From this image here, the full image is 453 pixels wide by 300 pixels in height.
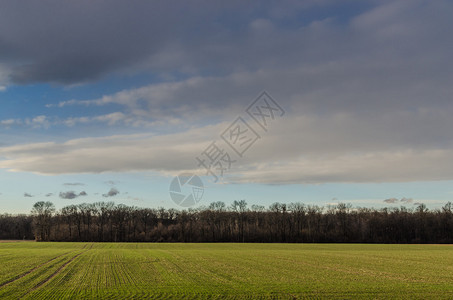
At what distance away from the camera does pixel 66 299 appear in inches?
942

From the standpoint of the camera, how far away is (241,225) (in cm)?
15738

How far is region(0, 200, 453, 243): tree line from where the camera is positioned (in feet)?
468

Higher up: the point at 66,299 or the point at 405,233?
the point at 66,299

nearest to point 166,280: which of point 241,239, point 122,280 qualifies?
point 122,280

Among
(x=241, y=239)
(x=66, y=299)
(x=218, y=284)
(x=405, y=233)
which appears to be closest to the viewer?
(x=66, y=299)

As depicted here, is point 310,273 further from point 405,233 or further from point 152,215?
point 152,215

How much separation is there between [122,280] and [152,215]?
144 m

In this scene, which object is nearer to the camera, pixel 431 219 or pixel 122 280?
pixel 122 280

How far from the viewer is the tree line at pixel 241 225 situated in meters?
142

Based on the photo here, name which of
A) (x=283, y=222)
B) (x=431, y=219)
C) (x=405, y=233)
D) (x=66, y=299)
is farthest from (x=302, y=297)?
(x=431, y=219)

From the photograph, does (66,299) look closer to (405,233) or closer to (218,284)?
(218,284)

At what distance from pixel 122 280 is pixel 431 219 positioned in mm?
151857

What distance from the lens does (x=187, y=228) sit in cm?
15325

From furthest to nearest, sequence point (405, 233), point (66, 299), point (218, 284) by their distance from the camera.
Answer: point (405, 233) → point (218, 284) → point (66, 299)
